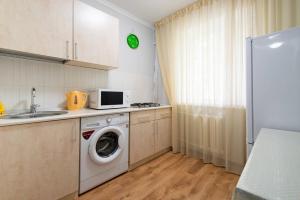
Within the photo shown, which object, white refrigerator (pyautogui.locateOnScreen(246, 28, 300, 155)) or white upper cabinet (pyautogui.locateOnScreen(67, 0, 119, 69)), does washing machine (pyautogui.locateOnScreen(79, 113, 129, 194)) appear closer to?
white upper cabinet (pyautogui.locateOnScreen(67, 0, 119, 69))

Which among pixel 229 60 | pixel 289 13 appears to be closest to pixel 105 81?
pixel 229 60

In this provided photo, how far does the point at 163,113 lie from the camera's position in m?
2.60

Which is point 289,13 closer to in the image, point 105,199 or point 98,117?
point 98,117

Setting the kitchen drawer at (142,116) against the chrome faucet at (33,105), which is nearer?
the chrome faucet at (33,105)

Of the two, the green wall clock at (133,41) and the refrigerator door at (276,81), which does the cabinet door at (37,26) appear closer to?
the green wall clock at (133,41)

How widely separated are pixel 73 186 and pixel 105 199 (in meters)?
0.35

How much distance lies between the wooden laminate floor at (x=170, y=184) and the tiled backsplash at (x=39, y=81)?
122 centimetres

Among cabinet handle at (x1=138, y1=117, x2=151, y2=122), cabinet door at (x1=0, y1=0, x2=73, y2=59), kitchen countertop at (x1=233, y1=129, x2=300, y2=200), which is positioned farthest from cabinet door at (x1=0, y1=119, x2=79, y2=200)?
kitchen countertop at (x1=233, y1=129, x2=300, y2=200)

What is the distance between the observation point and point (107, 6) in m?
2.40

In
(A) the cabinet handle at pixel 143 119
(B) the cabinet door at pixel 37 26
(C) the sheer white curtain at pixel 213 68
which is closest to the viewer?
(B) the cabinet door at pixel 37 26

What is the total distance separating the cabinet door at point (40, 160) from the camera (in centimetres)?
116

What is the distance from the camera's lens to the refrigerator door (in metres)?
1.09

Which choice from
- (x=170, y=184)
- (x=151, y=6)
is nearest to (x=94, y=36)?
(x=151, y=6)

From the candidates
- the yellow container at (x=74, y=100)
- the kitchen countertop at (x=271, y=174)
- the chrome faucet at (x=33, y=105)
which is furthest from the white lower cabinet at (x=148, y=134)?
the kitchen countertop at (x=271, y=174)
